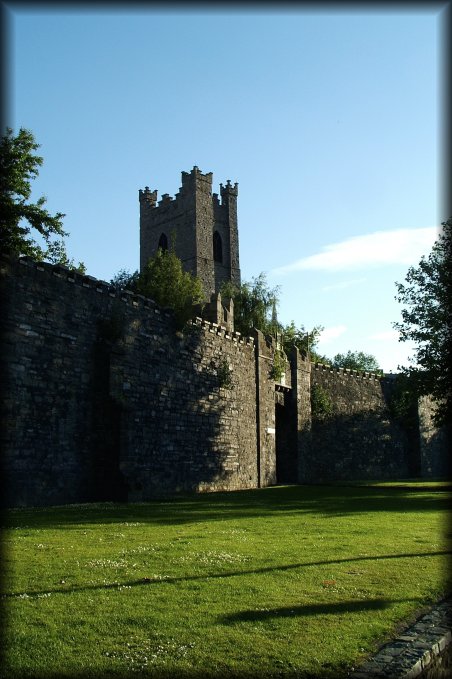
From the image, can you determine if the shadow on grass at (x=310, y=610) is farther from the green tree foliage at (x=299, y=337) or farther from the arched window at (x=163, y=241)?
the arched window at (x=163, y=241)

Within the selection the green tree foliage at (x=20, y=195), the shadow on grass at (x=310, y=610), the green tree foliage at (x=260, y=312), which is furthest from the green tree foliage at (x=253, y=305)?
the shadow on grass at (x=310, y=610)

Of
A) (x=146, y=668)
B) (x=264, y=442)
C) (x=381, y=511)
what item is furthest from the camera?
(x=264, y=442)

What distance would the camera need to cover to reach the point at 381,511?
58.9ft

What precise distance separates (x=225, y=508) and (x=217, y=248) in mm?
65406

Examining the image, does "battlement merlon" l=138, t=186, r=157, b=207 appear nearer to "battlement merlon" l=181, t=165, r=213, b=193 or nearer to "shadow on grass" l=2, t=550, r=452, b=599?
"battlement merlon" l=181, t=165, r=213, b=193

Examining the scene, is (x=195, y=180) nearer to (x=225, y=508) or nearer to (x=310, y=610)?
(x=225, y=508)

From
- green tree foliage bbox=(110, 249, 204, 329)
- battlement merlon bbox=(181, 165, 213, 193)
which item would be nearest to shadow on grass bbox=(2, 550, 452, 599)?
green tree foliage bbox=(110, 249, 204, 329)

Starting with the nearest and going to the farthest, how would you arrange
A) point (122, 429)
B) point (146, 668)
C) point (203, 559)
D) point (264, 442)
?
point (146, 668), point (203, 559), point (122, 429), point (264, 442)

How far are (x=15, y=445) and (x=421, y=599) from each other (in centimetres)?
1258

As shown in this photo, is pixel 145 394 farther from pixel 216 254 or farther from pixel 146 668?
pixel 216 254

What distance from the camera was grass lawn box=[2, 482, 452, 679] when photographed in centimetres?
598

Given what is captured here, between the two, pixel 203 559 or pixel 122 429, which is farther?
pixel 122 429

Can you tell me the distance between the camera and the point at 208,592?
814 cm

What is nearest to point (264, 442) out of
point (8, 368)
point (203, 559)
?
point (8, 368)
